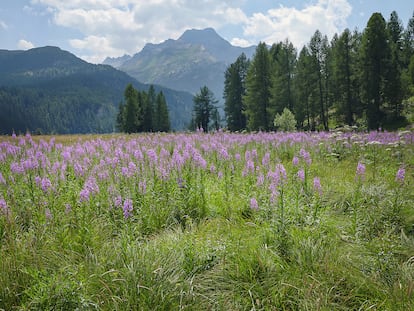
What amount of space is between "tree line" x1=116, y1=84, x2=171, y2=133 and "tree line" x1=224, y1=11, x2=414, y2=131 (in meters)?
24.5

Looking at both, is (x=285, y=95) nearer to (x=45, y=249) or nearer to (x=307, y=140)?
(x=307, y=140)

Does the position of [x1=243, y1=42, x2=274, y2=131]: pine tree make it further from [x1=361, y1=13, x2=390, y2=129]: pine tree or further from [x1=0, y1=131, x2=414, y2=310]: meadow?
[x1=0, y1=131, x2=414, y2=310]: meadow

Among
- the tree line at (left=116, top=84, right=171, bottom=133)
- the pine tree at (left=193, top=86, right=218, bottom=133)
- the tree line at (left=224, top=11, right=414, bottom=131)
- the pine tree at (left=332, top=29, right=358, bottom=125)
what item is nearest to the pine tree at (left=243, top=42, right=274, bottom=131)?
the tree line at (left=224, top=11, right=414, bottom=131)

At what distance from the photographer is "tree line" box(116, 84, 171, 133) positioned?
61000 mm

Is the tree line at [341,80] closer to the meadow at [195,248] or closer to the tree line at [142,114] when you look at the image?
the tree line at [142,114]

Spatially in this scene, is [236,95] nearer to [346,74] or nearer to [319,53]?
[319,53]

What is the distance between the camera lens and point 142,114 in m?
65.6

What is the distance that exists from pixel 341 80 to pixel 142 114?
42.3 metres

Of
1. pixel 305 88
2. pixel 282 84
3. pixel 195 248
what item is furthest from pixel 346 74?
pixel 195 248

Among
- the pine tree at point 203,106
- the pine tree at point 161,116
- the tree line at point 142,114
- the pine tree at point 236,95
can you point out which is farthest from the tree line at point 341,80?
the pine tree at point 161,116

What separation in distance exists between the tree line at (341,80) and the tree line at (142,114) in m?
24.5

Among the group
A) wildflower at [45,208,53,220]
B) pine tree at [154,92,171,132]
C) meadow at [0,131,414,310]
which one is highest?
pine tree at [154,92,171,132]

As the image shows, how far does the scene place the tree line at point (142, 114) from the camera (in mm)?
61000

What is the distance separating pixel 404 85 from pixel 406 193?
3765 cm
